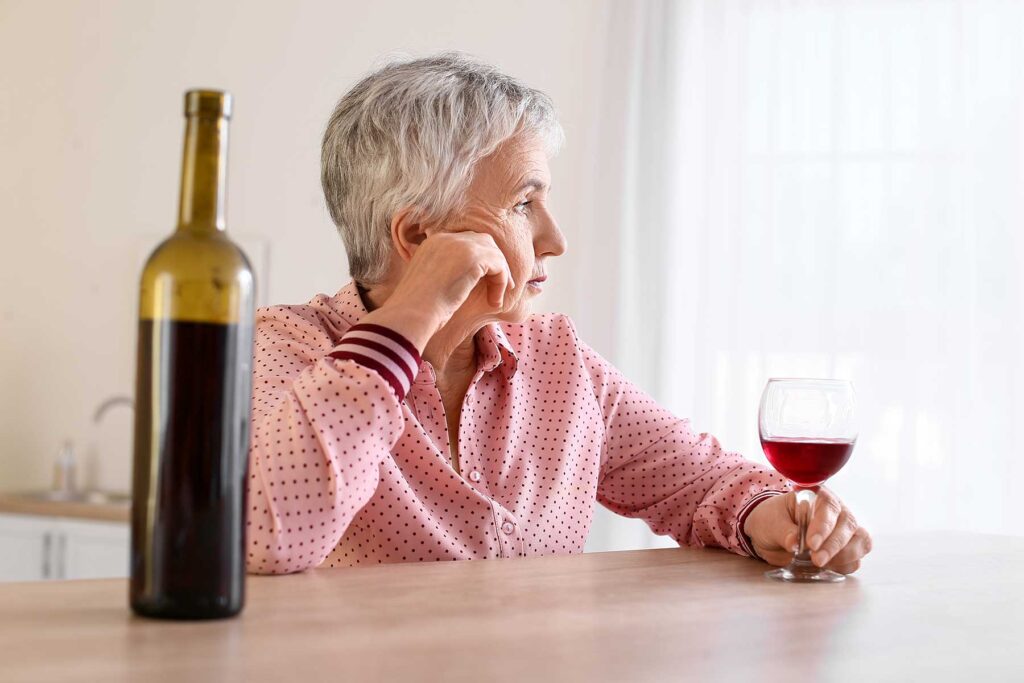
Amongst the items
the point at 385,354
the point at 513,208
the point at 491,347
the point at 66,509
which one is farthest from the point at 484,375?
the point at 66,509

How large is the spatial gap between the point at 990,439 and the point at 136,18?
3.49 meters

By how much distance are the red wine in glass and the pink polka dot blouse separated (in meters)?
0.21

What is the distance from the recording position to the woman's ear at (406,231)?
5.68 ft

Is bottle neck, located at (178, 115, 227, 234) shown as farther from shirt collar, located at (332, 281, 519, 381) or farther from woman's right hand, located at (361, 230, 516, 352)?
shirt collar, located at (332, 281, 519, 381)

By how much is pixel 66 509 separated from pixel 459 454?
2.58 metres

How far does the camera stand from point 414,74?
172cm

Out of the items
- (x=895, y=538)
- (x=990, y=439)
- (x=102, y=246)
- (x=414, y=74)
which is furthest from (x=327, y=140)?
(x=102, y=246)

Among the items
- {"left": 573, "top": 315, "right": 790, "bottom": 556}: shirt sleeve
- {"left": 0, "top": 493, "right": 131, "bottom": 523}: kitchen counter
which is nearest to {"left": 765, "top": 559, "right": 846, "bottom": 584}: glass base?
{"left": 573, "top": 315, "right": 790, "bottom": 556}: shirt sleeve

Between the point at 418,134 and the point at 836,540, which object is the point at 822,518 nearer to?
the point at 836,540

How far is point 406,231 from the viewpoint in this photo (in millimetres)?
1745

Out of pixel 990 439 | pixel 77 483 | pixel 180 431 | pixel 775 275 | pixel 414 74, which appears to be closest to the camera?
pixel 180 431

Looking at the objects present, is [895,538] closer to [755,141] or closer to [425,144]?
[425,144]

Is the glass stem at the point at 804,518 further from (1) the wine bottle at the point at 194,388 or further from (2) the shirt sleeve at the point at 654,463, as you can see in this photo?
(1) the wine bottle at the point at 194,388

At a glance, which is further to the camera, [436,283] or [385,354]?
[436,283]
